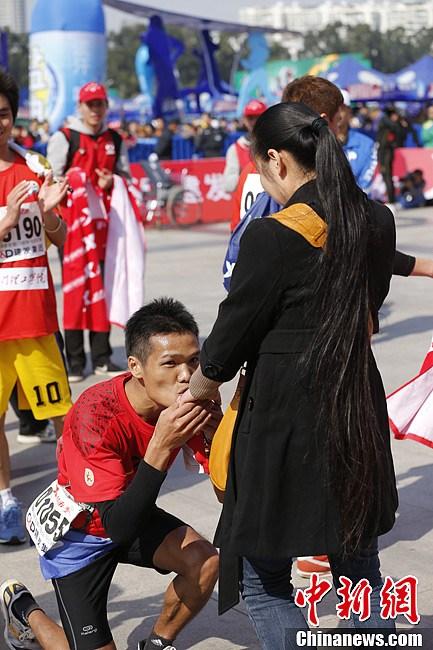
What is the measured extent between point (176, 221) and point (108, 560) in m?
12.2

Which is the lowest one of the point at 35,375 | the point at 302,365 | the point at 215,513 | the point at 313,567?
the point at 215,513

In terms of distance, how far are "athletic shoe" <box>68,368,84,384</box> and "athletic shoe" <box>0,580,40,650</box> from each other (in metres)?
3.52

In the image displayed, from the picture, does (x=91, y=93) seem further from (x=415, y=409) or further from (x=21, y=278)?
(x=415, y=409)

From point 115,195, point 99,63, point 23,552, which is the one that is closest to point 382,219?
point 23,552

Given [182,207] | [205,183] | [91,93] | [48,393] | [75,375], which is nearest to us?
[48,393]

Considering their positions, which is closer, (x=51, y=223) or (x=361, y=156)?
(x=51, y=223)

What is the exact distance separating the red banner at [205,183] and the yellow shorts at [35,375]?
1079 cm

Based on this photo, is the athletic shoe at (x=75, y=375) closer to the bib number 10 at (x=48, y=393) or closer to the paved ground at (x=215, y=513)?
the paved ground at (x=215, y=513)

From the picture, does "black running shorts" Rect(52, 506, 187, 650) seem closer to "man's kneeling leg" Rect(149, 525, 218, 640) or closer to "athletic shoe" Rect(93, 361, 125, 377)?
"man's kneeling leg" Rect(149, 525, 218, 640)

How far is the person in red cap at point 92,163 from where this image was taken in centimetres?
675

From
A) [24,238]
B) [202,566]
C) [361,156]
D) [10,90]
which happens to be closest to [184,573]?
[202,566]

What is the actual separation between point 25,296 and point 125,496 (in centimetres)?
189

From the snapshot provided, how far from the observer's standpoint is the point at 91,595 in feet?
9.73

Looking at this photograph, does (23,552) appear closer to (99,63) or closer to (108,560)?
(108,560)
